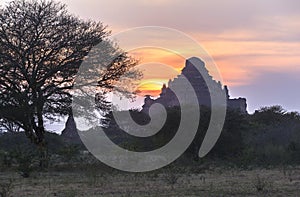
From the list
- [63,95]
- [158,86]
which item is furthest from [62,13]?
[158,86]

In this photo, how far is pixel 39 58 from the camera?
27.7 meters

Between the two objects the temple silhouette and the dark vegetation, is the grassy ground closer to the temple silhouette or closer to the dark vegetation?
the dark vegetation

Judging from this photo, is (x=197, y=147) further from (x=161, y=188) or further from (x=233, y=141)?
(x=161, y=188)

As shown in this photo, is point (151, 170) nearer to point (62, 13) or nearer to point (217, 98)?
point (62, 13)

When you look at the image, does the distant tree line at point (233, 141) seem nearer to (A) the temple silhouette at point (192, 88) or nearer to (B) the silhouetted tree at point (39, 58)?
(A) the temple silhouette at point (192, 88)

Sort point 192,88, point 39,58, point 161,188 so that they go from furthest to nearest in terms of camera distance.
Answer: point 192,88 → point 39,58 → point 161,188

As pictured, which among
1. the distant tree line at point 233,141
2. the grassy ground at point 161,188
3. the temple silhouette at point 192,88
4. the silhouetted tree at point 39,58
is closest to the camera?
the grassy ground at point 161,188

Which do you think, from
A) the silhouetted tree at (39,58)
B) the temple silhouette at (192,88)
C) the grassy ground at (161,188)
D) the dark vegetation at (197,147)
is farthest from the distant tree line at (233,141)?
the grassy ground at (161,188)

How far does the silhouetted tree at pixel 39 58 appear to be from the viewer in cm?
2689

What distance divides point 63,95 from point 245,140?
58.2 feet

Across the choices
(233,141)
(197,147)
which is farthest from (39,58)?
(233,141)

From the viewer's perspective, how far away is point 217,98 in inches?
1764

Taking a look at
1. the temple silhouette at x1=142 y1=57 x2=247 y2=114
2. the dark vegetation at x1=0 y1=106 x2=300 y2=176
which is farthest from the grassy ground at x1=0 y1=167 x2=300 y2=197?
the temple silhouette at x1=142 y1=57 x2=247 y2=114

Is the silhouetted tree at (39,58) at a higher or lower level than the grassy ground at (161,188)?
higher
